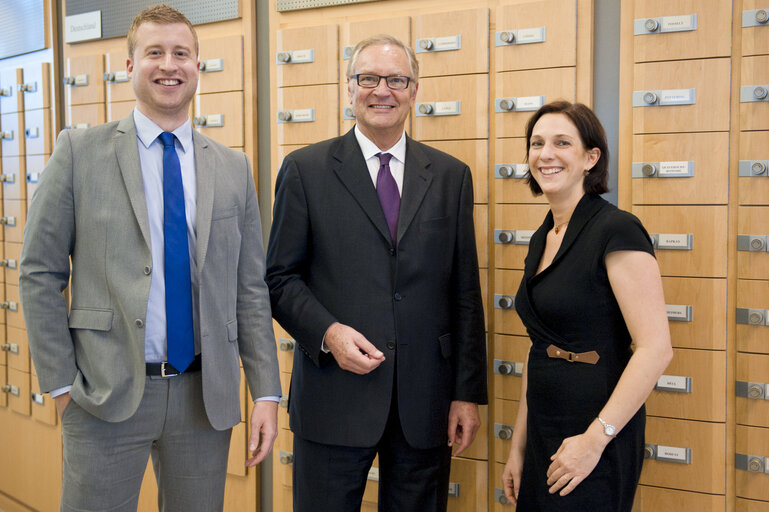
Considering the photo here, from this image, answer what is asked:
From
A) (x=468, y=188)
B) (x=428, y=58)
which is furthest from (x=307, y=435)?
(x=428, y=58)

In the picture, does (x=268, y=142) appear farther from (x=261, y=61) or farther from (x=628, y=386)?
(x=628, y=386)

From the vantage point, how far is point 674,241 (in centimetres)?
236

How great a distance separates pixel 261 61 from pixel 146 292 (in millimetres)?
1857

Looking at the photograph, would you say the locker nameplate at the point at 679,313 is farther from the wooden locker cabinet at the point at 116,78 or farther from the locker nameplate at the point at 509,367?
the wooden locker cabinet at the point at 116,78

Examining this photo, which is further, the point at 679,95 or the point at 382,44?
the point at 679,95

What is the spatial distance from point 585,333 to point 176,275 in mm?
1115

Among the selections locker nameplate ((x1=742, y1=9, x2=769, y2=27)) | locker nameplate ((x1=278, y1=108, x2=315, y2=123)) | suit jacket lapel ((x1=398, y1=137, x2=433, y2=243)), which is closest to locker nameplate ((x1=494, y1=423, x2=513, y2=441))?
suit jacket lapel ((x1=398, y1=137, x2=433, y2=243))

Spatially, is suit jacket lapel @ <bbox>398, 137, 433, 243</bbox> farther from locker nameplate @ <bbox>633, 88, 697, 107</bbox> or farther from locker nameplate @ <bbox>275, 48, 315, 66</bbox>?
locker nameplate @ <bbox>275, 48, 315, 66</bbox>

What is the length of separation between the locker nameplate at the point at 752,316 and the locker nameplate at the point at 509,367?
795mm

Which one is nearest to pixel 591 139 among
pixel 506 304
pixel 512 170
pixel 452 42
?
pixel 512 170

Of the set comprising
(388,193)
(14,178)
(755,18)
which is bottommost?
(388,193)

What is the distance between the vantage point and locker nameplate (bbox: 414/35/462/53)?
8.89ft

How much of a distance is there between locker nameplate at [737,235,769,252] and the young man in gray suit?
1.69m

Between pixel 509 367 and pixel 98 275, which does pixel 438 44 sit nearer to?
pixel 509 367
